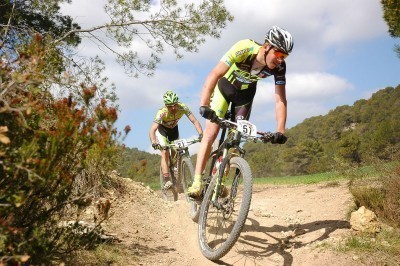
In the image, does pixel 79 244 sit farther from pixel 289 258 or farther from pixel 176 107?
pixel 176 107

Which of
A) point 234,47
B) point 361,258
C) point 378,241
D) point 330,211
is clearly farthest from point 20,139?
point 330,211

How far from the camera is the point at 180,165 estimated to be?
302 inches

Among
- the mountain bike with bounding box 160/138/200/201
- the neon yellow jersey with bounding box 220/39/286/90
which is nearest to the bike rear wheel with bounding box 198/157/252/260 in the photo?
the neon yellow jersey with bounding box 220/39/286/90

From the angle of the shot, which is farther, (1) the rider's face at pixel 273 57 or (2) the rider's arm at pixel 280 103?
(2) the rider's arm at pixel 280 103

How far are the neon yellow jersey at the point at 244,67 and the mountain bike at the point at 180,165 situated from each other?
2.70m

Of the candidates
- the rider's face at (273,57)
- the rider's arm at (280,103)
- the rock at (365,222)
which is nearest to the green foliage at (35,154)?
the rider's face at (273,57)

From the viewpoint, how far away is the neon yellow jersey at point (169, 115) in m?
7.84

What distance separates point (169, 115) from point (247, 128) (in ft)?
12.9

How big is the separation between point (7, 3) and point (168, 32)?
4.57 meters

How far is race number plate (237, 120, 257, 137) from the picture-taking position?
4.16 metres

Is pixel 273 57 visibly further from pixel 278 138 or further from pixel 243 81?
pixel 278 138

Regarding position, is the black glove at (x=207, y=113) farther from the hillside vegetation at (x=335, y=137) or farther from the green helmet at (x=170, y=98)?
the hillside vegetation at (x=335, y=137)

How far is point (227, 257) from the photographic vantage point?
4.56m

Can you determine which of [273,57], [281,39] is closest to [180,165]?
[273,57]
